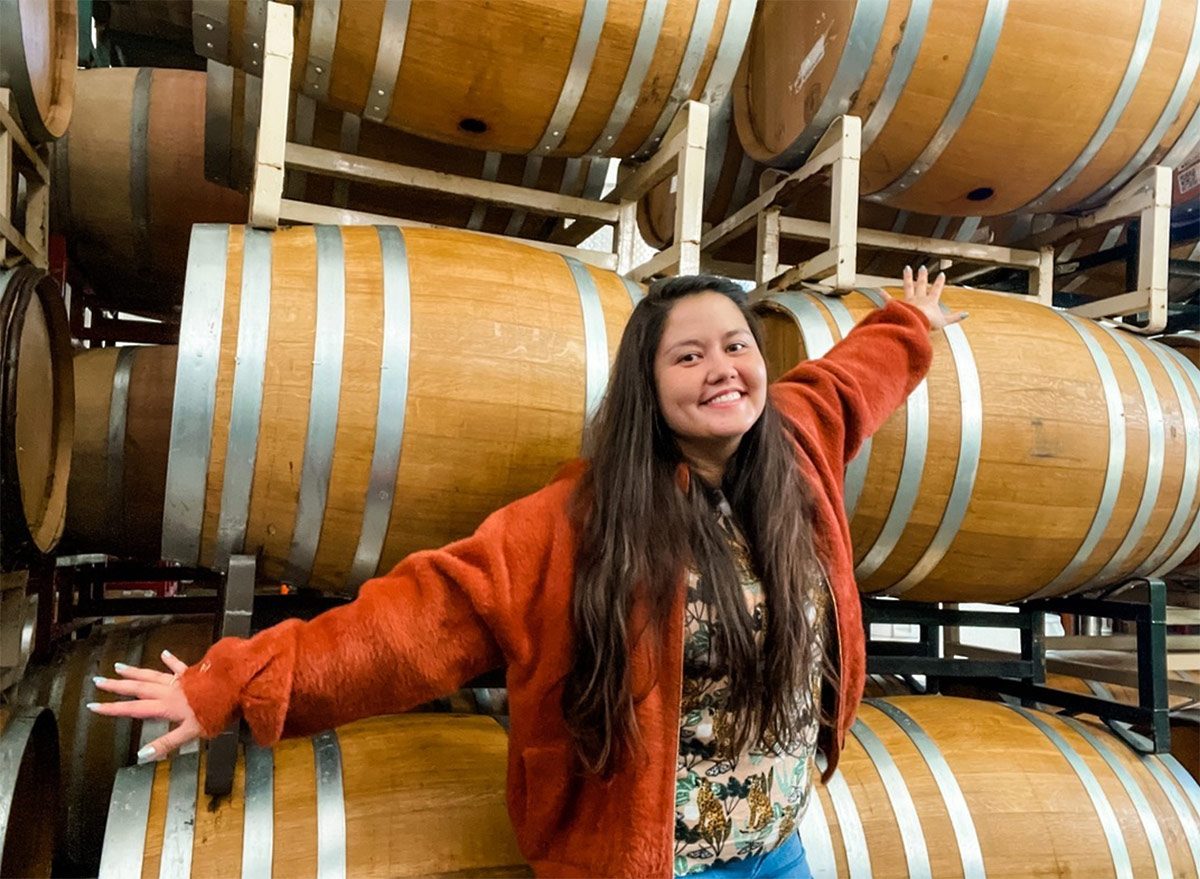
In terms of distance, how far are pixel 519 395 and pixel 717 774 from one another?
78 centimetres

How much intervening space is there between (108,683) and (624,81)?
5.44ft

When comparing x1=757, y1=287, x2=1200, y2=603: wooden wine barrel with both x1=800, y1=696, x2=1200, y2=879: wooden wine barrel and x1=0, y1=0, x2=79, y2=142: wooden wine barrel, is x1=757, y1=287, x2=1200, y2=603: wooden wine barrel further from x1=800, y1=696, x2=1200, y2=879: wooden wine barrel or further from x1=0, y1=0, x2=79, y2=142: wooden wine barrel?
x1=0, y1=0, x2=79, y2=142: wooden wine barrel

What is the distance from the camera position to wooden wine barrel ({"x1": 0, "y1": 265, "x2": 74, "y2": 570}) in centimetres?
170

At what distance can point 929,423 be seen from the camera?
2.03m

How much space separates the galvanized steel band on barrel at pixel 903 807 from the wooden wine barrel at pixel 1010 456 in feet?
1.39

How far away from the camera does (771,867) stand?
1.43 metres

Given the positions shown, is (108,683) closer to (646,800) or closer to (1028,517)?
(646,800)

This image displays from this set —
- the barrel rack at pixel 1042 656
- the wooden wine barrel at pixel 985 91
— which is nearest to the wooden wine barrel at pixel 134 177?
the wooden wine barrel at pixel 985 91

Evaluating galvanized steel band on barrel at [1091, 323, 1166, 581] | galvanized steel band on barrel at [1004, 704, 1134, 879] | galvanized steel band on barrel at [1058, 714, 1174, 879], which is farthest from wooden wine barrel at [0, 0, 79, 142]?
galvanized steel band on barrel at [1058, 714, 1174, 879]

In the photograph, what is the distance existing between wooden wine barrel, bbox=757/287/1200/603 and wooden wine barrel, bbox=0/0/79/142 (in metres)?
1.85

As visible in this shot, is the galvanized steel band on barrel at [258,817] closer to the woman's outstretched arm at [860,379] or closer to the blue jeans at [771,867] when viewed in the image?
the blue jeans at [771,867]

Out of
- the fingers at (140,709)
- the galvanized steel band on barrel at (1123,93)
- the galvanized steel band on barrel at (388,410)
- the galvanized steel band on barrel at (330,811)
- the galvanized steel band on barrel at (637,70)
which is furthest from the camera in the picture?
the galvanized steel band on barrel at (1123,93)

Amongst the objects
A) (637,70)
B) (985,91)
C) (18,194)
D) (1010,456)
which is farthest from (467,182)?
(1010,456)

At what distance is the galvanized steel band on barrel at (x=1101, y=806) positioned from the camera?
79.9 inches
